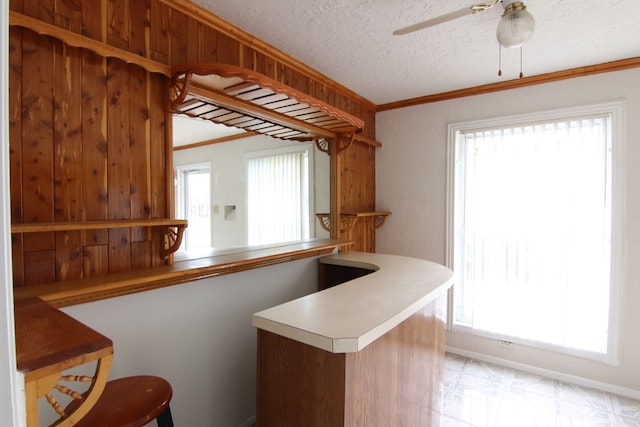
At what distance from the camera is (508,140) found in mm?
2834

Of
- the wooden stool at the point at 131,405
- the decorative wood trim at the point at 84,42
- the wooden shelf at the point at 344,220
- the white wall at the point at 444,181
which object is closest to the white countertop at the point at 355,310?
the wooden stool at the point at 131,405

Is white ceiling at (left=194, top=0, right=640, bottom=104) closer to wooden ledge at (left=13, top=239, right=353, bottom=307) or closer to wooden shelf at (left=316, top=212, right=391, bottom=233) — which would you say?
wooden shelf at (left=316, top=212, right=391, bottom=233)

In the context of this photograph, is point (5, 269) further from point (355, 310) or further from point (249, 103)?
point (249, 103)

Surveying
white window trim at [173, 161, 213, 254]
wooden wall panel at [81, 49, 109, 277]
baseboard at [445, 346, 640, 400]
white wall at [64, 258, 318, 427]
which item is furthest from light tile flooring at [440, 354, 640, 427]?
wooden wall panel at [81, 49, 109, 277]

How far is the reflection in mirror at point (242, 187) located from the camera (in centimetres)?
192

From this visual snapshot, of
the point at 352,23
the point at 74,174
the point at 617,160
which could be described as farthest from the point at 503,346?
the point at 74,174

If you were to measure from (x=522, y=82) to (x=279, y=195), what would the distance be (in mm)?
2165

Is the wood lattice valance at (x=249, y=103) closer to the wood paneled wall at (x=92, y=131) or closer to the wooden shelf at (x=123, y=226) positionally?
the wood paneled wall at (x=92, y=131)

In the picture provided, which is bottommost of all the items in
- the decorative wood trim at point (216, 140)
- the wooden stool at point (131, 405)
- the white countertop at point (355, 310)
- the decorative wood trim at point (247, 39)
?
the wooden stool at point (131, 405)

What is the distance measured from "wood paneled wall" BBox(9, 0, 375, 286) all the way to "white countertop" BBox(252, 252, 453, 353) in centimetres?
75

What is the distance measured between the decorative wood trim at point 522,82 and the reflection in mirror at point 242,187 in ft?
3.53

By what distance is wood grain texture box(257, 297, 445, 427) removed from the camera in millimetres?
1096

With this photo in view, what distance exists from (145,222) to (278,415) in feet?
3.01

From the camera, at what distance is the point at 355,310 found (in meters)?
1.29
